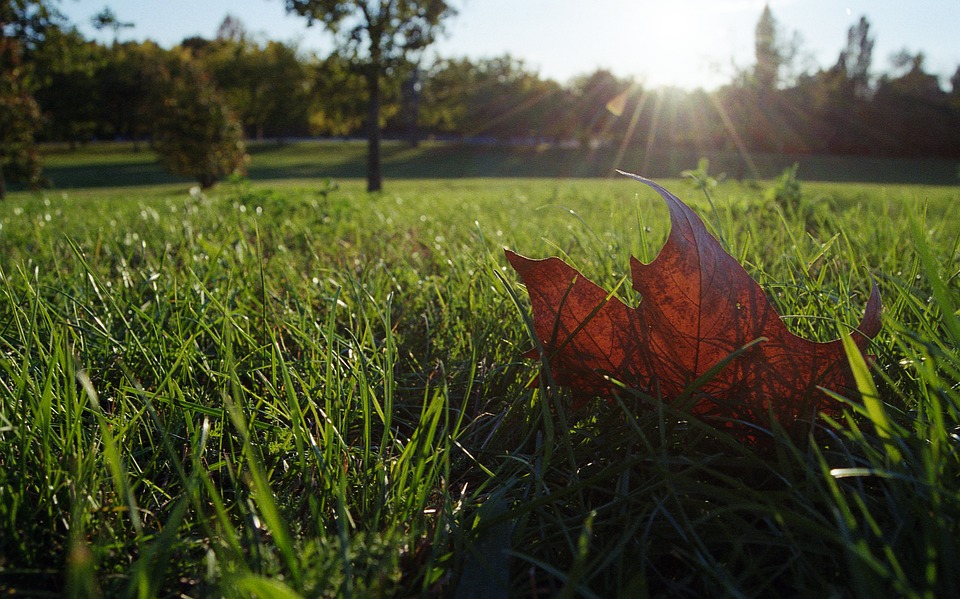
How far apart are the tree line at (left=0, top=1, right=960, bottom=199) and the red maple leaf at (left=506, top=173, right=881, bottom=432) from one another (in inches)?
168

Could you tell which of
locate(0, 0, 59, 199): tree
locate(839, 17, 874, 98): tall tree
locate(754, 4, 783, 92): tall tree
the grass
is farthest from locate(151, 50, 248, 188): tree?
locate(839, 17, 874, 98): tall tree

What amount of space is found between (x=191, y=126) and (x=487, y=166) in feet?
60.8

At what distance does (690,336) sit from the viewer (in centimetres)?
88

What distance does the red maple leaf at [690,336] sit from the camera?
831 mm

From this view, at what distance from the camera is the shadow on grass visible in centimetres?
2931

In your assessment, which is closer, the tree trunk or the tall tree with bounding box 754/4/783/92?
the tree trunk

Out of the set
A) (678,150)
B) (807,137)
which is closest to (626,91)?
(678,150)

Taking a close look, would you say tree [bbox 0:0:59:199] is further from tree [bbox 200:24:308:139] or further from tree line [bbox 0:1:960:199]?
tree [bbox 200:24:308:139]

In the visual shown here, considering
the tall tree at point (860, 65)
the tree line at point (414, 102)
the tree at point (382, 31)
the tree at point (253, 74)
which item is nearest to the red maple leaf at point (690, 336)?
the tree line at point (414, 102)

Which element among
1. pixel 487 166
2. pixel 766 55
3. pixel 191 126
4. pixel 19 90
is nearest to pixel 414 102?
pixel 487 166

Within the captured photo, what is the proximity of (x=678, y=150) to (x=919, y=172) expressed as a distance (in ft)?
57.4

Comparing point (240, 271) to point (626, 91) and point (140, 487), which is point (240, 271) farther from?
point (626, 91)

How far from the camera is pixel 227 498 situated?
2.77 ft

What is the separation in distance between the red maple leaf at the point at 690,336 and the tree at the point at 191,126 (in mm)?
23498
